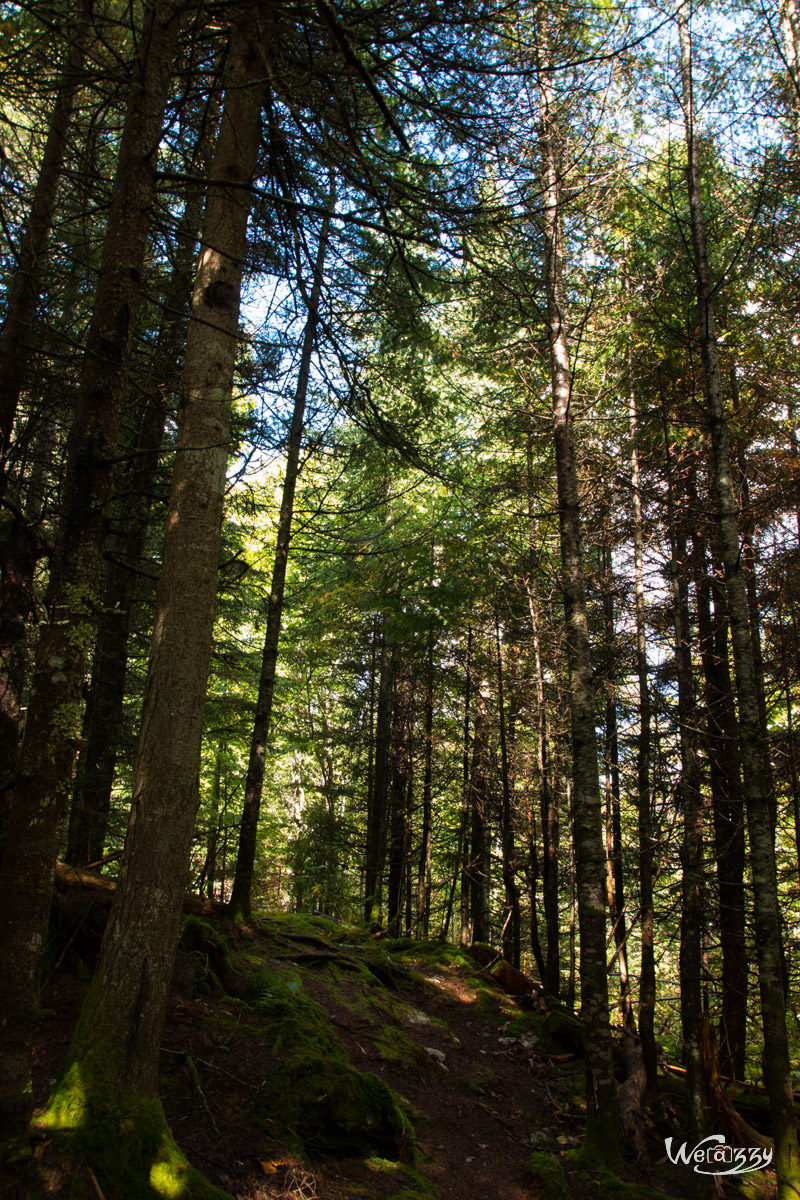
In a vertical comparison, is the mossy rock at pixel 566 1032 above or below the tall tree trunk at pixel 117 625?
below

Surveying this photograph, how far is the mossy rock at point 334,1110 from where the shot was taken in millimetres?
4449

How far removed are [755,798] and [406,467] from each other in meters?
5.34

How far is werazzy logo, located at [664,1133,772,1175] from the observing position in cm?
650

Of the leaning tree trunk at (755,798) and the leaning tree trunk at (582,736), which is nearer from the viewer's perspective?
the leaning tree trunk at (755,798)

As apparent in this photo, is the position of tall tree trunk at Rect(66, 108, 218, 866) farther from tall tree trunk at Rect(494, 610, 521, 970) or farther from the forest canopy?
tall tree trunk at Rect(494, 610, 521, 970)

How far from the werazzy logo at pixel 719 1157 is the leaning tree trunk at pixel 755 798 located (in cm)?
95

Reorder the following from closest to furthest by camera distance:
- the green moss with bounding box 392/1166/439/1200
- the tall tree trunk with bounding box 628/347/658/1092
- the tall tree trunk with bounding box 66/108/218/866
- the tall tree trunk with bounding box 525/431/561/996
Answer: the green moss with bounding box 392/1166/439/1200 → the tall tree trunk with bounding box 66/108/218/866 → the tall tree trunk with bounding box 628/347/658/1092 → the tall tree trunk with bounding box 525/431/561/996

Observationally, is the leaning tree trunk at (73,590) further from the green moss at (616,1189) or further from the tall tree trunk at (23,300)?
the green moss at (616,1189)

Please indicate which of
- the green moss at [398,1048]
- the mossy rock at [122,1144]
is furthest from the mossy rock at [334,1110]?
the green moss at [398,1048]

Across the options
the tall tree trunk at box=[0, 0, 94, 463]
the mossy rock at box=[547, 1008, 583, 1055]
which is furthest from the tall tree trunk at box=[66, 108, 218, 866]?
the mossy rock at box=[547, 1008, 583, 1055]

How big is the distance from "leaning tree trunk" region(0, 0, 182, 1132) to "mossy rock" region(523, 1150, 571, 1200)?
4.27 m

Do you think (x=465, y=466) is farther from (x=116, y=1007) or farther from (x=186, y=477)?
(x=116, y=1007)

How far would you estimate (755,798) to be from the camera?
6250 mm

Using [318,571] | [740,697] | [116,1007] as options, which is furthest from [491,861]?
[116,1007]
